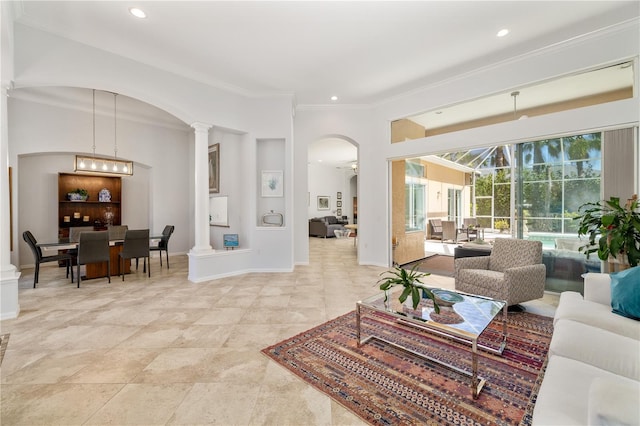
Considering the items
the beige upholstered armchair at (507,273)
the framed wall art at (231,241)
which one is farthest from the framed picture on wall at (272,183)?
the beige upholstered armchair at (507,273)

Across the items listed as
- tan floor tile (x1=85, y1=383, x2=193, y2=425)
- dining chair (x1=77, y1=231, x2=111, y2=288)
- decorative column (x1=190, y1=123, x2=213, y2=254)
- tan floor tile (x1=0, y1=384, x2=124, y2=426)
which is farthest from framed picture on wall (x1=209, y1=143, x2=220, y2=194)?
tan floor tile (x1=85, y1=383, x2=193, y2=425)

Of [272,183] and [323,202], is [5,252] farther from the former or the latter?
[323,202]

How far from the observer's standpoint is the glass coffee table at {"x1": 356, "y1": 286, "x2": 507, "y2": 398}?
1.97 metres

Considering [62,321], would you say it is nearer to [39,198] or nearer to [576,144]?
[39,198]

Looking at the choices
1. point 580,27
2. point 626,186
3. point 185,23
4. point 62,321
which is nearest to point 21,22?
point 185,23

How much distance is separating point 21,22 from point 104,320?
3.66 metres

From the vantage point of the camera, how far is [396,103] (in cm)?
575

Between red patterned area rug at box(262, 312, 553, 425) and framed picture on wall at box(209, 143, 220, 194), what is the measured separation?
4.34m

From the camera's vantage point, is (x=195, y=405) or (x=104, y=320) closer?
(x=195, y=405)

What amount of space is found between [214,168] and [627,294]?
6.42m

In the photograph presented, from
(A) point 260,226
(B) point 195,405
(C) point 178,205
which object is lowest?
(B) point 195,405

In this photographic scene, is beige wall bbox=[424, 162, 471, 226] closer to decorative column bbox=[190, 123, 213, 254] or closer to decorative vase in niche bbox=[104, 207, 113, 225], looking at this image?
decorative column bbox=[190, 123, 213, 254]

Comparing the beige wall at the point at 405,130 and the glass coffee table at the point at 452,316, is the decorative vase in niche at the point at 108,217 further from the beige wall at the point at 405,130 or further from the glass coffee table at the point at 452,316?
the glass coffee table at the point at 452,316

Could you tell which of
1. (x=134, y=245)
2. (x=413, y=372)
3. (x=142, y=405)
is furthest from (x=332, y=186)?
(x=142, y=405)
